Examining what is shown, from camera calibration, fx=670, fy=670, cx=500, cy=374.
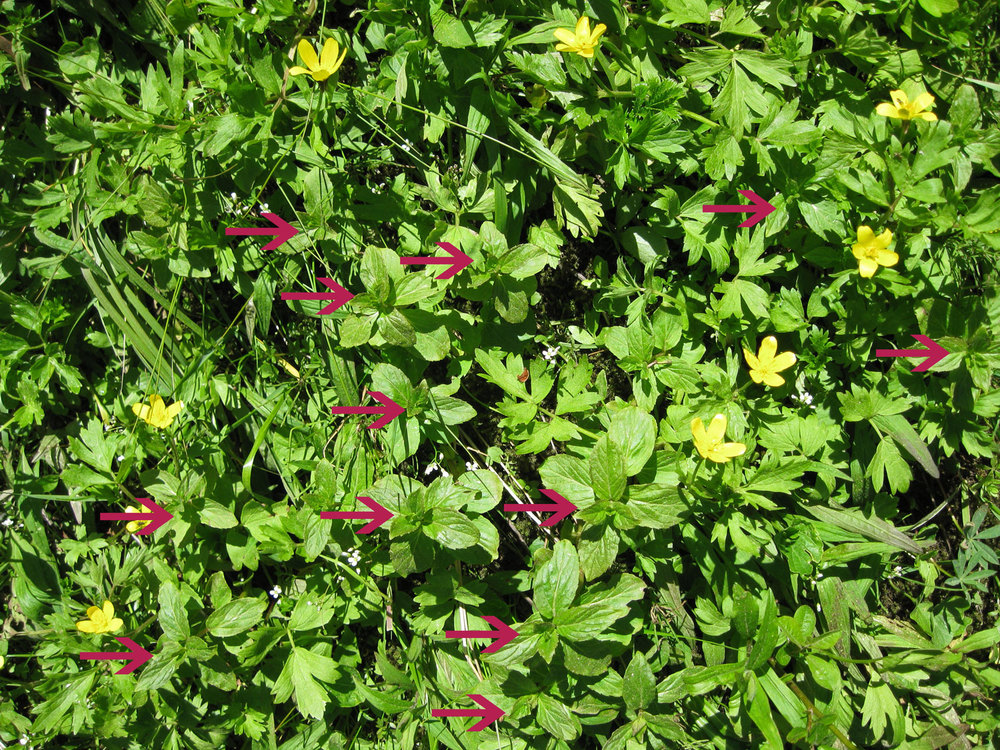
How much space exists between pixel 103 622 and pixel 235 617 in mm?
487

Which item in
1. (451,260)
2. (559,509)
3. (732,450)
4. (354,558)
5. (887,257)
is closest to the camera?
(732,450)

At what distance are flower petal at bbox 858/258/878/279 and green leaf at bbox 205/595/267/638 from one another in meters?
2.39

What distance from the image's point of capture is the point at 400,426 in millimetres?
2395

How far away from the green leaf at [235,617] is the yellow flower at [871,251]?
2.41 metres

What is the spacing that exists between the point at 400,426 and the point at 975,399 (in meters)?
2.17

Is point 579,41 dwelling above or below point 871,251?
above

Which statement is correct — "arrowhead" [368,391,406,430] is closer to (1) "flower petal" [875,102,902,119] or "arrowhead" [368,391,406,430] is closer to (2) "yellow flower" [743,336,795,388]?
(2) "yellow flower" [743,336,795,388]

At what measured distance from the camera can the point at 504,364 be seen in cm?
257

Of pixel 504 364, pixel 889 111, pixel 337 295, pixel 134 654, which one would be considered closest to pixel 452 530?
pixel 504 364

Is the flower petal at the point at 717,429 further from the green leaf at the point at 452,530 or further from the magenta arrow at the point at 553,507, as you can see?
the green leaf at the point at 452,530

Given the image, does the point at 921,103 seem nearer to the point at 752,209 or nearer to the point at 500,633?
the point at 752,209

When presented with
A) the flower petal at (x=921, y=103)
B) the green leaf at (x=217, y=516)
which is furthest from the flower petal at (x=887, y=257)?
the green leaf at (x=217, y=516)

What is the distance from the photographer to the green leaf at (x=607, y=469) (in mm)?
2178

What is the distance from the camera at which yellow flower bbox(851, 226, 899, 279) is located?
87.7 inches
